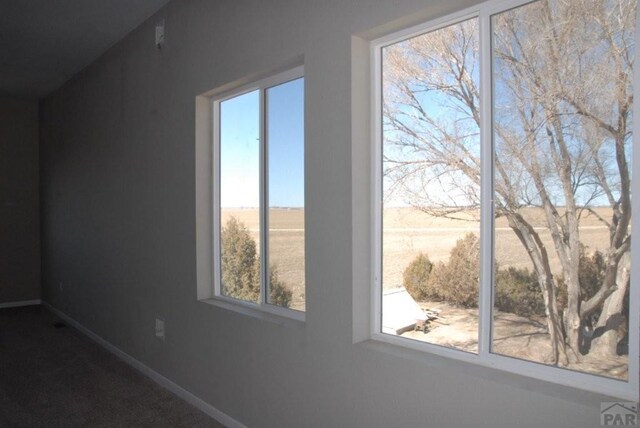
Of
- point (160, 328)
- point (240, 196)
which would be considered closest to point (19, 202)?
point (160, 328)

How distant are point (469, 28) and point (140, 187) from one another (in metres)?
2.95

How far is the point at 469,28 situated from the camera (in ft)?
6.12

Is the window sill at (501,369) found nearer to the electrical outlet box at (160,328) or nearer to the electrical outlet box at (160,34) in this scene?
the electrical outlet box at (160,328)

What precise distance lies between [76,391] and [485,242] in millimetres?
3232

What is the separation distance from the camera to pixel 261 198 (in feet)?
9.45

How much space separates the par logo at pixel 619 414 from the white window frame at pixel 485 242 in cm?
4

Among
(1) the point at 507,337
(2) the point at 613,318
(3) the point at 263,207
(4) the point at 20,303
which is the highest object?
(3) the point at 263,207

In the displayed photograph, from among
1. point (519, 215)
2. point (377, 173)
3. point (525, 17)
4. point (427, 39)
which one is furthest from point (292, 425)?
point (525, 17)

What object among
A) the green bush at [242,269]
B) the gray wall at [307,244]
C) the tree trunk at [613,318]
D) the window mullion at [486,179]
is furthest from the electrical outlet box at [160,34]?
the tree trunk at [613,318]

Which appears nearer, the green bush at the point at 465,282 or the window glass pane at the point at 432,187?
the green bush at the point at 465,282

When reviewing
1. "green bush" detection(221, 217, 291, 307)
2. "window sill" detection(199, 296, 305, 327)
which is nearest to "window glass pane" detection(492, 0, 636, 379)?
"window sill" detection(199, 296, 305, 327)

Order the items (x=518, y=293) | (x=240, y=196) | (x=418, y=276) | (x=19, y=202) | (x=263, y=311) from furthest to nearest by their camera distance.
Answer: (x=19, y=202) < (x=240, y=196) < (x=263, y=311) < (x=418, y=276) < (x=518, y=293)

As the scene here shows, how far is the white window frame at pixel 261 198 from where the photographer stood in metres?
2.73

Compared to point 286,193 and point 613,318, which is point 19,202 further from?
point 613,318
